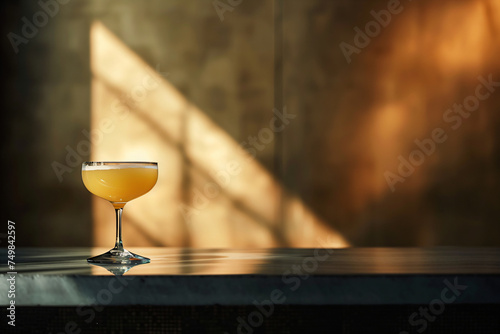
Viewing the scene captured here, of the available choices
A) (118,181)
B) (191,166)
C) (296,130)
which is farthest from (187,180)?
(118,181)

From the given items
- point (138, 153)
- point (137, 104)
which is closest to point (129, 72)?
point (137, 104)

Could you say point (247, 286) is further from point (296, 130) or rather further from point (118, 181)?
point (296, 130)

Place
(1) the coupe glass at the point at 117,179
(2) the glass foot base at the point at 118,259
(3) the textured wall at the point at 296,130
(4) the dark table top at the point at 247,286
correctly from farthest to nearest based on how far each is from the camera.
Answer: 1. (3) the textured wall at the point at 296,130
2. (1) the coupe glass at the point at 117,179
3. (2) the glass foot base at the point at 118,259
4. (4) the dark table top at the point at 247,286

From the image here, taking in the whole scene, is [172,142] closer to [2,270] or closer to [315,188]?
[315,188]

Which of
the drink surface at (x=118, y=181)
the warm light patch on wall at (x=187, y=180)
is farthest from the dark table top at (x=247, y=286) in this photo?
the warm light patch on wall at (x=187, y=180)

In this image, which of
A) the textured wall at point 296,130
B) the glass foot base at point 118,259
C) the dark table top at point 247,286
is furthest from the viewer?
the textured wall at point 296,130

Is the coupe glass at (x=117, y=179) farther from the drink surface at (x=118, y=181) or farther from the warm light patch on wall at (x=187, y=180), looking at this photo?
the warm light patch on wall at (x=187, y=180)
